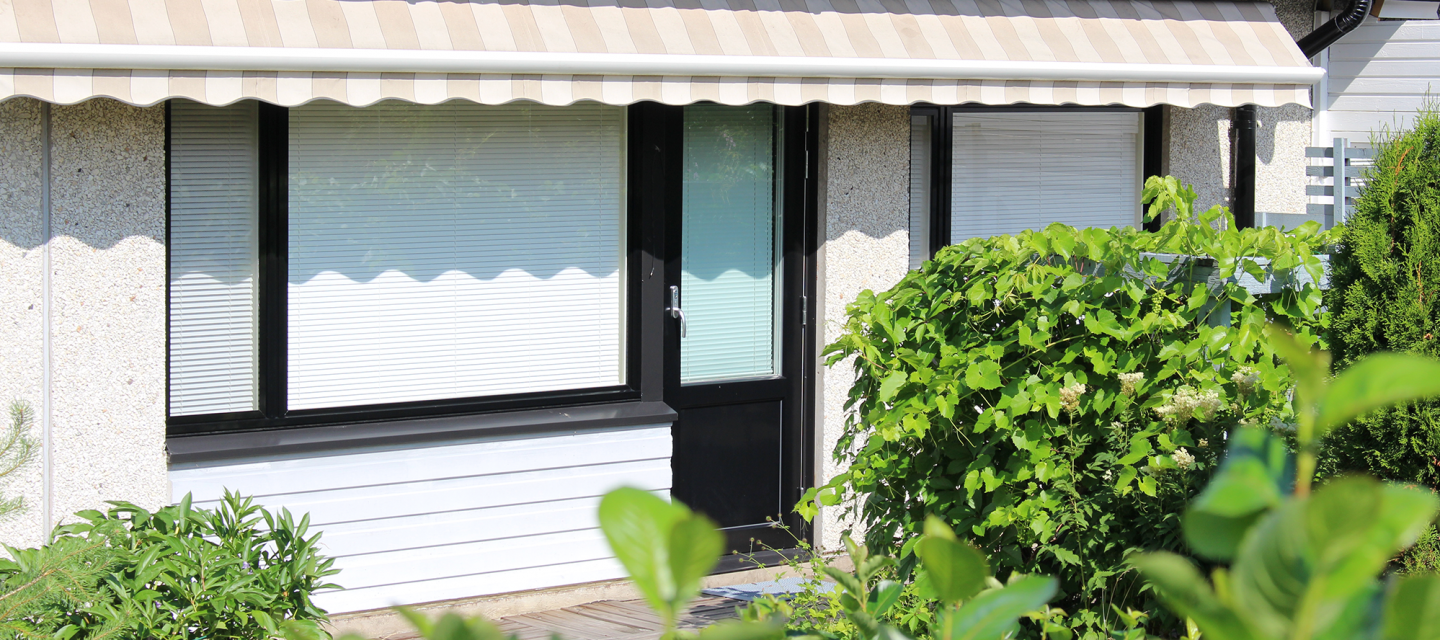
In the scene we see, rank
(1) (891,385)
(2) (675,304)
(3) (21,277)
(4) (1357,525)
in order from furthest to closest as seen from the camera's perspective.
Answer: (2) (675,304) → (3) (21,277) → (1) (891,385) → (4) (1357,525)

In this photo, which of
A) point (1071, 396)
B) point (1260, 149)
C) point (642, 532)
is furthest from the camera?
point (1260, 149)

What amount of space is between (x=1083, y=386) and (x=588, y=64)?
2.97 metres

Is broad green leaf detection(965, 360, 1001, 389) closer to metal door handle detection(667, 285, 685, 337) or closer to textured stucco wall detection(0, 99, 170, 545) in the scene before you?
metal door handle detection(667, 285, 685, 337)

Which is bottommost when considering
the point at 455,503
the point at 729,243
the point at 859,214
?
the point at 455,503

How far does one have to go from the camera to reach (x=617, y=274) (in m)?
6.92

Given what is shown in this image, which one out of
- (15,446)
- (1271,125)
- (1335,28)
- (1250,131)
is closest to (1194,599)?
(15,446)

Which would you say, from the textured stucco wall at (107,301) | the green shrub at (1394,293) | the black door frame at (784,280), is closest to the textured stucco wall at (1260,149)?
the black door frame at (784,280)

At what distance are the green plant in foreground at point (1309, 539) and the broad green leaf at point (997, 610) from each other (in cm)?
17

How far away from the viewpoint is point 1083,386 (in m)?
3.75

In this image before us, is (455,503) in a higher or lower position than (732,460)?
lower

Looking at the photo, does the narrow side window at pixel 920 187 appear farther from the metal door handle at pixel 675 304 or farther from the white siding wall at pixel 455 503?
the white siding wall at pixel 455 503

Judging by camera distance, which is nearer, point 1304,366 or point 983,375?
point 1304,366

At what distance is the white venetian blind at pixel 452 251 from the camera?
20.4 feet

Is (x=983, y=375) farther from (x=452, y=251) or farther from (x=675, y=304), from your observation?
(x=452, y=251)
